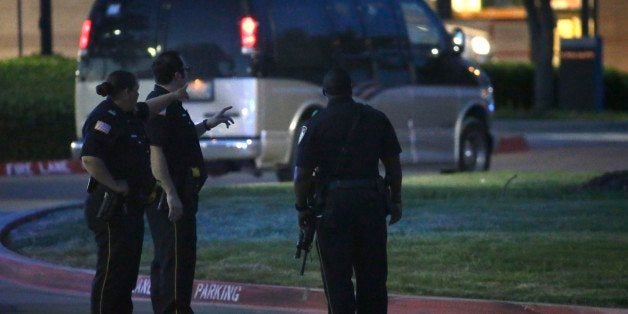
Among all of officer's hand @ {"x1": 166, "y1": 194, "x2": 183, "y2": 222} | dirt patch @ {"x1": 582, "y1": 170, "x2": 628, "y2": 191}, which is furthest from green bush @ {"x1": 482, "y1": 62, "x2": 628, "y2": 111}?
officer's hand @ {"x1": 166, "y1": 194, "x2": 183, "y2": 222}

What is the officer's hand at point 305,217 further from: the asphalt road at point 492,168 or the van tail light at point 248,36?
the asphalt road at point 492,168

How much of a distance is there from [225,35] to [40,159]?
5.80 meters

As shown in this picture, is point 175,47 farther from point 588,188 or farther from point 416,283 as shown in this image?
point 416,283

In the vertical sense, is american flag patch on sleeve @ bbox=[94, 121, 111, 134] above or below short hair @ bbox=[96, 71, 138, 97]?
below

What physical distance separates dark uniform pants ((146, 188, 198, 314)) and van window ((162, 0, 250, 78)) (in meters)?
7.22

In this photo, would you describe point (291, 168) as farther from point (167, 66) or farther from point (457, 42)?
point (167, 66)

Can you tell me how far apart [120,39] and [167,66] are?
7.83 meters

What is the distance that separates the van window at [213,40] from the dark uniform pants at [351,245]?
7.81m

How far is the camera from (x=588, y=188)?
13.8 m

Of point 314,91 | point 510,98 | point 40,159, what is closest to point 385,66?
point 314,91

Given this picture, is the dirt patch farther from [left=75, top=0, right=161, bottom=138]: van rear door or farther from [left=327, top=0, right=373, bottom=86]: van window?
[left=75, top=0, right=161, bottom=138]: van rear door

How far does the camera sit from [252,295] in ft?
31.2

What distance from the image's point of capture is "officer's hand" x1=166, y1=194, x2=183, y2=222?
7449 mm

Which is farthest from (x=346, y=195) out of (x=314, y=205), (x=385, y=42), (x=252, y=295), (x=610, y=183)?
(x=385, y=42)
